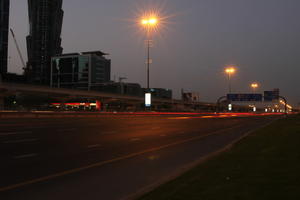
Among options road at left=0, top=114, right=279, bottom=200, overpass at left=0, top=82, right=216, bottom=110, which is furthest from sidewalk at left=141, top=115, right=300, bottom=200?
overpass at left=0, top=82, right=216, bottom=110

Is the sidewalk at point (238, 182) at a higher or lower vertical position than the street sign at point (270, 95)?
lower

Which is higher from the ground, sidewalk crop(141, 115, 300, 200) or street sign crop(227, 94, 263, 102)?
street sign crop(227, 94, 263, 102)

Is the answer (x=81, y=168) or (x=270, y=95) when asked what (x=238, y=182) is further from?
(x=270, y=95)

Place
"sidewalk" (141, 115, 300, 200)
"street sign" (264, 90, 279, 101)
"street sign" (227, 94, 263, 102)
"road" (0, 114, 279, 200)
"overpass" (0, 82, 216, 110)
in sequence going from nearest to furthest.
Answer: "sidewalk" (141, 115, 300, 200), "road" (0, 114, 279, 200), "overpass" (0, 82, 216, 110), "street sign" (264, 90, 279, 101), "street sign" (227, 94, 263, 102)

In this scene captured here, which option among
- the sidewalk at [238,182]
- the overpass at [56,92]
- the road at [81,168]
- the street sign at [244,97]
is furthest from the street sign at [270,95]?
the sidewalk at [238,182]

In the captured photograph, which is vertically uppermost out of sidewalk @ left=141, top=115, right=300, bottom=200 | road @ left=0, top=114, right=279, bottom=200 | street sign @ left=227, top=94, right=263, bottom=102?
street sign @ left=227, top=94, right=263, bottom=102

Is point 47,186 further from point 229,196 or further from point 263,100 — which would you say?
point 263,100

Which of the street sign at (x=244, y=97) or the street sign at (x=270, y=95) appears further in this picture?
the street sign at (x=244, y=97)

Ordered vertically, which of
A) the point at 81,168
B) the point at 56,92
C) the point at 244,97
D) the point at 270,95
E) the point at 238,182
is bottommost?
the point at 81,168

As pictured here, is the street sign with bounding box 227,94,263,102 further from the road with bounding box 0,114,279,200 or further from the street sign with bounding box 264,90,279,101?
the road with bounding box 0,114,279,200

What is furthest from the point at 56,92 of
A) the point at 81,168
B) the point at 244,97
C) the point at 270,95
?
the point at 81,168

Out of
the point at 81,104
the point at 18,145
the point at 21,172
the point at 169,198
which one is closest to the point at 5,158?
the point at 21,172

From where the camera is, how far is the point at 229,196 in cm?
587

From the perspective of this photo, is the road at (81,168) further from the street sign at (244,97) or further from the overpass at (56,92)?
the street sign at (244,97)
